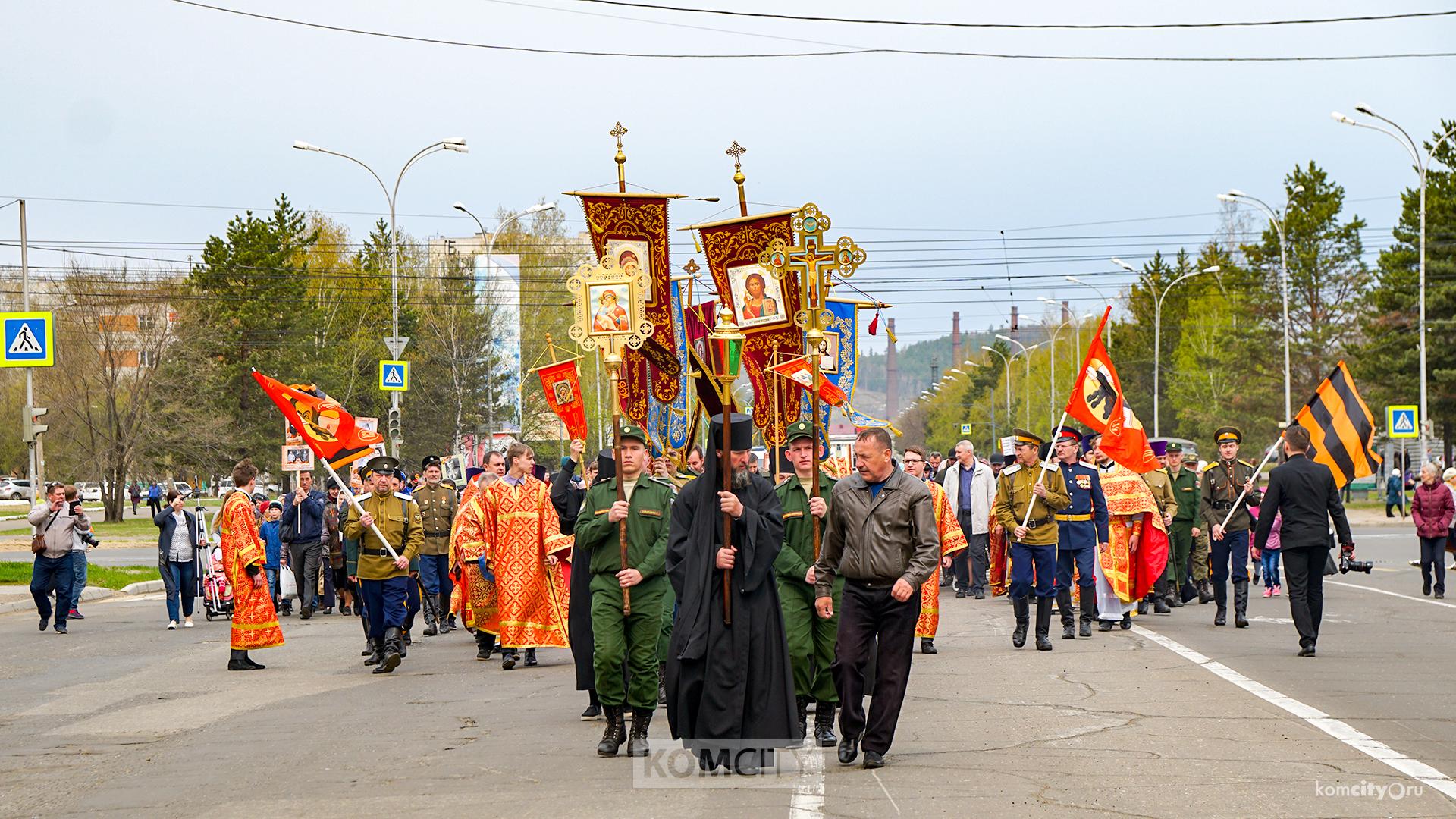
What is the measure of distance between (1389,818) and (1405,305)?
2232 inches

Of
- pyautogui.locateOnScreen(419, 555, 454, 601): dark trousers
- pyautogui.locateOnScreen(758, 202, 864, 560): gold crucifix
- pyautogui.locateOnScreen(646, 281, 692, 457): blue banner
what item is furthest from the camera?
pyautogui.locateOnScreen(646, 281, 692, 457): blue banner

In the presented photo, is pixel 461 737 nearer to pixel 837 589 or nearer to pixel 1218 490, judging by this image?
pixel 837 589

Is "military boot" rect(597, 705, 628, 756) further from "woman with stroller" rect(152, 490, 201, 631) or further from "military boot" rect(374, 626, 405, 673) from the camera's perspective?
"woman with stroller" rect(152, 490, 201, 631)

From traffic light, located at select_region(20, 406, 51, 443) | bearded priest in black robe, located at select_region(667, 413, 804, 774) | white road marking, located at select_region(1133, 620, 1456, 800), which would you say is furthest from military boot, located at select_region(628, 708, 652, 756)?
traffic light, located at select_region(20, 406, 51, 443)

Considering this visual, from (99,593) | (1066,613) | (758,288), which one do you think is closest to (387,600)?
(758,288)

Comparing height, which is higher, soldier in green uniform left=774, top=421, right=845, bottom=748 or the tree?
the tree

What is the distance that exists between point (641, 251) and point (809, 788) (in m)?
9.77

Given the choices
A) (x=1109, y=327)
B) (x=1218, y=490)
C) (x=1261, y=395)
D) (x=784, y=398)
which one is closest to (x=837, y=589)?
(x=784, y=398)

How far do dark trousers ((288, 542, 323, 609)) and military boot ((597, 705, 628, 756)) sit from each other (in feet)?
44.5

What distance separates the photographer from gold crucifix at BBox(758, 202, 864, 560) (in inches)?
393

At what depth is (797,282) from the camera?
662 inches

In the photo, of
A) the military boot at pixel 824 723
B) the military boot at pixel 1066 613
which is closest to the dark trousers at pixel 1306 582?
the military boot at pixel 1066 613

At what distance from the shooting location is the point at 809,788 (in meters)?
7.92

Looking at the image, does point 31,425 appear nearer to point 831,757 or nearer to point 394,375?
point 394,375
